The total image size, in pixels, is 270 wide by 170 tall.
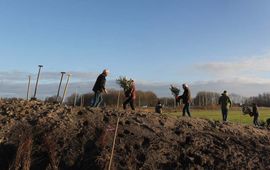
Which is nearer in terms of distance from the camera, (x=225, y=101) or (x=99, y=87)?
(x=99, y=87)

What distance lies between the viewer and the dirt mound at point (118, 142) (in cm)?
1401

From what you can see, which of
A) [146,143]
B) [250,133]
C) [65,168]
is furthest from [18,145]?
[250,133]

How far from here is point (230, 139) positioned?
51.7ft

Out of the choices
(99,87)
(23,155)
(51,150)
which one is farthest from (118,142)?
(99,87)

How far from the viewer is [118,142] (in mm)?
14711

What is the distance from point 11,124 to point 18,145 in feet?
4.24

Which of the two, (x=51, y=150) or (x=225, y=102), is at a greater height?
(x=225, y=102)

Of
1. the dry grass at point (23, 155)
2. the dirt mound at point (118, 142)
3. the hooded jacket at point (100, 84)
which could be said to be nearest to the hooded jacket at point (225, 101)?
the dirt mound at point (118, 142)

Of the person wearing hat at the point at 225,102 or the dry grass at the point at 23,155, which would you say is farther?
the person wearing hat at the point at 225,102

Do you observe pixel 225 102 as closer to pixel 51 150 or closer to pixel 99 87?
pixel 99 87

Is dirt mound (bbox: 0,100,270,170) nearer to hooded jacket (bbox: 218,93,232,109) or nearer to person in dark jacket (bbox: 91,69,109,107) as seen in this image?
person in dark jacket (bbox: 91,69,109,107)

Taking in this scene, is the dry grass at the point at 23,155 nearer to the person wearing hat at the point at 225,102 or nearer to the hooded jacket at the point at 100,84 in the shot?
the hooded jacket at the point at 100,84

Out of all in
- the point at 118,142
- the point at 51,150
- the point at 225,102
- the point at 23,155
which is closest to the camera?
the point at 23,155

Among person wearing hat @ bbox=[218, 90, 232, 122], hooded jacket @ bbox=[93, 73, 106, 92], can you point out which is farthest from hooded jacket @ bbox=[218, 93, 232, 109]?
hooded jacket @ bbox=[93, 73, 106, 92]
